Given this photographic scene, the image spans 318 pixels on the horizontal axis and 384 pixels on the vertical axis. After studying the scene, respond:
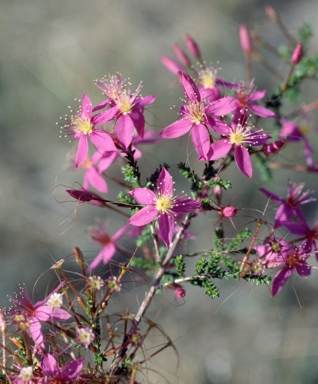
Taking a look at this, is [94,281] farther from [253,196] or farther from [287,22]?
[287,22]

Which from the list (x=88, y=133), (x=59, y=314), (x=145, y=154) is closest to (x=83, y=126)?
(x=88, y=133)

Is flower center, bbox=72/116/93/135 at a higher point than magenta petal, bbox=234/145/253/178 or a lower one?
higher

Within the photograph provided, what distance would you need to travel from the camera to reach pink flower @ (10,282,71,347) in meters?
1.93

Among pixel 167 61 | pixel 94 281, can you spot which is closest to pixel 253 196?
pixel 167 61

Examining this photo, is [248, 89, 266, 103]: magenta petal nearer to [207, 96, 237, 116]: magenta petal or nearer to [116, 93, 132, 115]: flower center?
[207, 96, 237, 116]: magenta petal

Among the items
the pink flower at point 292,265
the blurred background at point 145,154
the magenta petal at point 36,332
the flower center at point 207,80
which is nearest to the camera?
the magenta petal at point 36,332

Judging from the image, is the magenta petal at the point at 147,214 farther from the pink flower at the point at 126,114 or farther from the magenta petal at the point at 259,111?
the magenta petal at the point at 259,111

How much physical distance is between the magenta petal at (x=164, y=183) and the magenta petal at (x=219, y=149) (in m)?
0.18

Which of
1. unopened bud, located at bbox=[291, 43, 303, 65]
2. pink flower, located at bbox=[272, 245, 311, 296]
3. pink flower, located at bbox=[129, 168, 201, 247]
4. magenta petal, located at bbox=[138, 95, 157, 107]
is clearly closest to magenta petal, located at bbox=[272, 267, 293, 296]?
pink flower, located at bbox=[272, 245, 311, 296]

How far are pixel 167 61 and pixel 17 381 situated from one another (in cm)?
181

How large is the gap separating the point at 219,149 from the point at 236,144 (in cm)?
9

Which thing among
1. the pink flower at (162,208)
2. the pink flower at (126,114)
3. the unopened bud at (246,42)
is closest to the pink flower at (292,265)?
the pink flower at (162,208)

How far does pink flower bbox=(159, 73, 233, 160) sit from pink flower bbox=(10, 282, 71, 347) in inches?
28.7

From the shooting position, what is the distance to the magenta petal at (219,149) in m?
2.07
